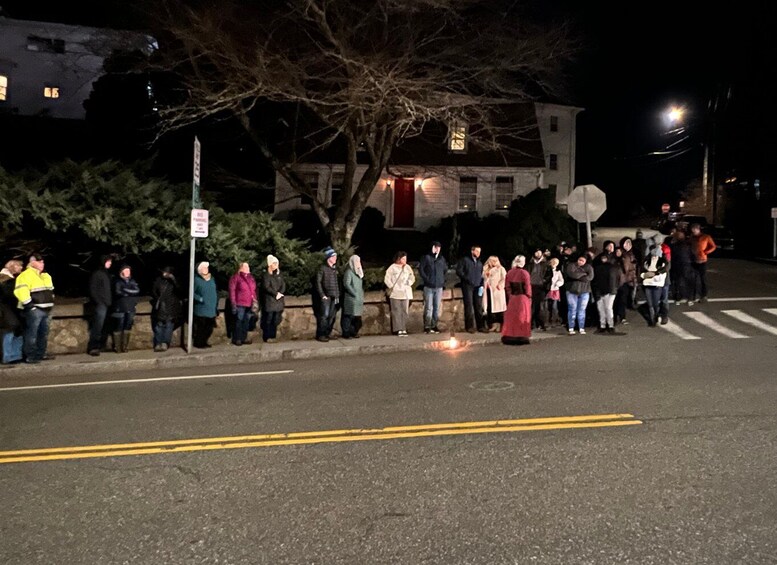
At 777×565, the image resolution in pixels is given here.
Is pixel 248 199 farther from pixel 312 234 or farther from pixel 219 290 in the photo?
pixel 219 290

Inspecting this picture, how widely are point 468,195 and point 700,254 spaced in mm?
19195

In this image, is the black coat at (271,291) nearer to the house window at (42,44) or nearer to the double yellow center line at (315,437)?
the double yellow center line at (315,437)

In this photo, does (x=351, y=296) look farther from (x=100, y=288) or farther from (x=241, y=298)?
(x=100, y=288)

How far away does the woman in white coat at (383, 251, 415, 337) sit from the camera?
1414cm

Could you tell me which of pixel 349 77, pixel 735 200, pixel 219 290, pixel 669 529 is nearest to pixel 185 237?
pixel 219 290

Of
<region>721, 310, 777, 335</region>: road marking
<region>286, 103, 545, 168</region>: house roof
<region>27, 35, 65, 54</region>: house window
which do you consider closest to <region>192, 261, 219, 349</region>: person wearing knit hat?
<region>721, 310, 777, 335</region>: road marking

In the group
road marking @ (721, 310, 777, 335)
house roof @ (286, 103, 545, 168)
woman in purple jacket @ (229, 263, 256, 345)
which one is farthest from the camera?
house roof @ (286, 103, 545, 168)

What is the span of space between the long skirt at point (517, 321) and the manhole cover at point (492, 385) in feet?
13.2

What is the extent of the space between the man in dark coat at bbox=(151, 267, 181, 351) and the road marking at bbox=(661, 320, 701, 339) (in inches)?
360

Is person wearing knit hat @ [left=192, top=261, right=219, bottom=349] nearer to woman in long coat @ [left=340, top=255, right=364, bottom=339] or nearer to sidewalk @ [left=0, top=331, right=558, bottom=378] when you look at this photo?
sidewalk @ [left=0, top=331, right=558, bottom=378]

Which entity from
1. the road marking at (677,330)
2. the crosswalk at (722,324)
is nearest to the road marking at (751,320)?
the crosswalk at (722,324)

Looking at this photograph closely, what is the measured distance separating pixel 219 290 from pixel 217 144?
45.4 feet

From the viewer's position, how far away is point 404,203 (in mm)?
35094

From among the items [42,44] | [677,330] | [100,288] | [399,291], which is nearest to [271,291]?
[399,291]
